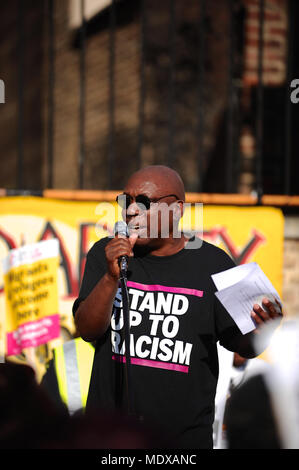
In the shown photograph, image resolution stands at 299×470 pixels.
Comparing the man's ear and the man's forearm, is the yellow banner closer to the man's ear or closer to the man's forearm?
the man's ear

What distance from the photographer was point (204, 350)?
6.88ft

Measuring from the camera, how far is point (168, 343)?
2.06 m

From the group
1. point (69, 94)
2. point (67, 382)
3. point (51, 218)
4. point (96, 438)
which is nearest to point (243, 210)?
point (51, 218)

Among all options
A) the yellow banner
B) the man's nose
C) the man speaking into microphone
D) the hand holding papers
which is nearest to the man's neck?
the man speaking into microphone

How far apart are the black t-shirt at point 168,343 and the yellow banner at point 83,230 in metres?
1.43

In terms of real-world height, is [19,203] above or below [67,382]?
above

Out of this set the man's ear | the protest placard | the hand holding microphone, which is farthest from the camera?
the protest placard

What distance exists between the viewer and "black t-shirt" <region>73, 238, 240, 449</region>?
6.60 feet

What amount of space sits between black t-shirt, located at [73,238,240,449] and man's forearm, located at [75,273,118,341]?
102 mm

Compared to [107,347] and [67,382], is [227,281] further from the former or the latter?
[67,382]

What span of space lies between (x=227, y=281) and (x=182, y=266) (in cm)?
22

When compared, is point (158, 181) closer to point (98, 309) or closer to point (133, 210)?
point (133, 210)

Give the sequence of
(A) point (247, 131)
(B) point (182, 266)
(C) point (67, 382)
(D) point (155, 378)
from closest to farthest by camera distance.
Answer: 1. (D) point (155, 378)
2. (B) point (182, 266)
3. (C) point (67, 382)
4. (A) point (247, 131)

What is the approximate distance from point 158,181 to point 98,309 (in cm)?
61
